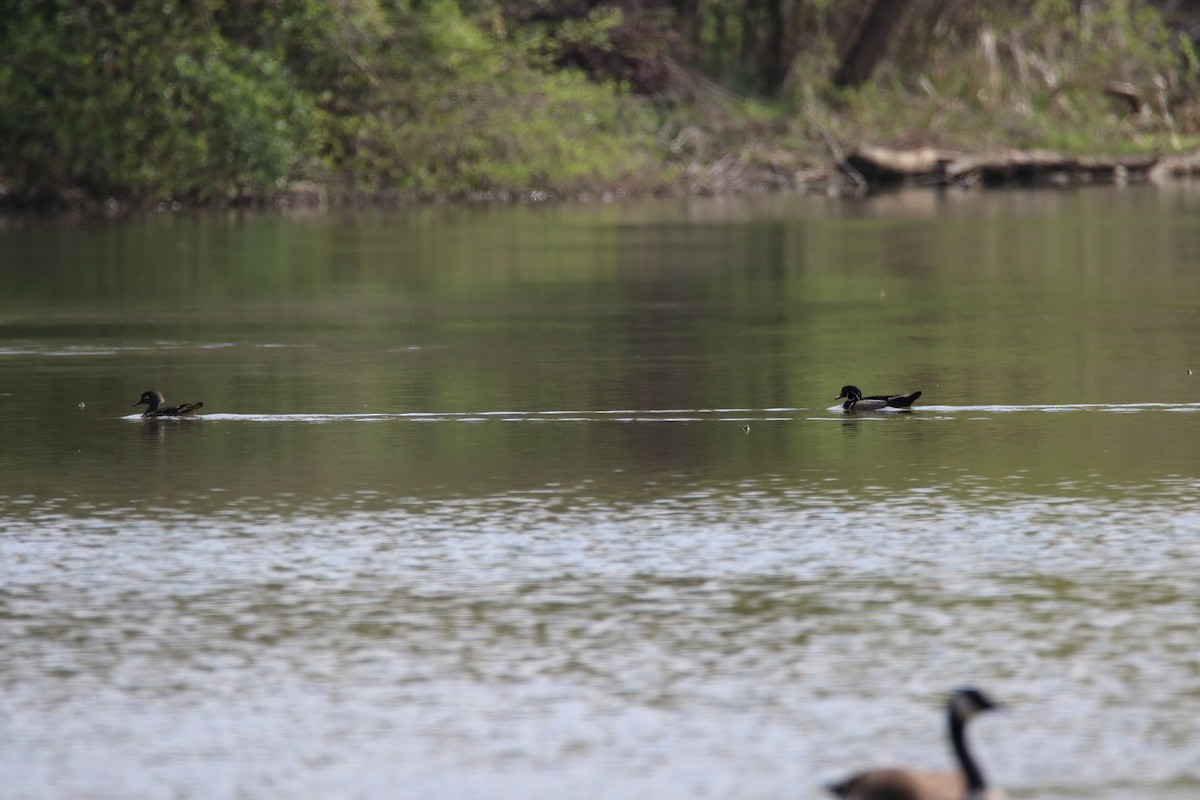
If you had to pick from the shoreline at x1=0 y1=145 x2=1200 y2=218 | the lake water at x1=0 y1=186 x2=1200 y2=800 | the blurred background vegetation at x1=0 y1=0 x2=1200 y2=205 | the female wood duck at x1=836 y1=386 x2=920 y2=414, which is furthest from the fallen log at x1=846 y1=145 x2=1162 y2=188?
the female wood duck at x1=836 y1=386 x2=920 y2=414

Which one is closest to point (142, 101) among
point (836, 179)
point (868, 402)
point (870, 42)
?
point (836, 179)

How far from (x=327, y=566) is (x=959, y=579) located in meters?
2.23

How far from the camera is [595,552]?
29.6 ft

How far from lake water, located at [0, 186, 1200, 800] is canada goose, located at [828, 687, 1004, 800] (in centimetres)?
47

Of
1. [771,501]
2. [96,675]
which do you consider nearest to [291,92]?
[771,501]

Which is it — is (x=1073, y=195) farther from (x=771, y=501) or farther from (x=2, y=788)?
(x=2, y=788)

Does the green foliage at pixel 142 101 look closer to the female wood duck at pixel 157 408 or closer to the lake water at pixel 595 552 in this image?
the lake water at pixel 595 552

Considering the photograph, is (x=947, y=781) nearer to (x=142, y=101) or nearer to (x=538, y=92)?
(x=142, y=101)

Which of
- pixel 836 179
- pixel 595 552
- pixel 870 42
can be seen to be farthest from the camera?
pixel 870 42

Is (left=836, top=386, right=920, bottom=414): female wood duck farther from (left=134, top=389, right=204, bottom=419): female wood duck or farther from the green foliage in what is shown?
the green foliage

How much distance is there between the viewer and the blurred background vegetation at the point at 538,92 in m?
39.7

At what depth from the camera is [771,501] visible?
10164mm

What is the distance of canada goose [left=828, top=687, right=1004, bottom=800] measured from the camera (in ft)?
17.4

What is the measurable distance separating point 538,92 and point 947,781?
39437 millimetres
